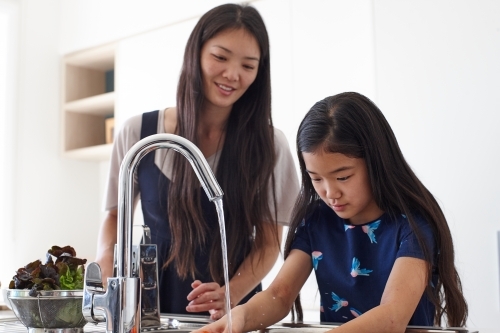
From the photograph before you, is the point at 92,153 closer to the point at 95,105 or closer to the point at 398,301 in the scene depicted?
the point at 95,105

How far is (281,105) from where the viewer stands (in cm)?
295

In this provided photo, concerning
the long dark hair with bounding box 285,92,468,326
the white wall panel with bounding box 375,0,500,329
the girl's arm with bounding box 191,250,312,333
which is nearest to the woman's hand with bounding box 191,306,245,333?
the girl's arm with bounding box 191,250,312,333

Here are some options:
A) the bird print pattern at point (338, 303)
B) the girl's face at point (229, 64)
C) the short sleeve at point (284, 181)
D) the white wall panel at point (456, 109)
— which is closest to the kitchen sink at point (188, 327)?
the bird print pattern at point (338, 303)

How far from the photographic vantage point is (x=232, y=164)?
1.72 metres

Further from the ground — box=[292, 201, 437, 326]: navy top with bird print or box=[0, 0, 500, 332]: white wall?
box=[0, 0, 500, 332]: white wall

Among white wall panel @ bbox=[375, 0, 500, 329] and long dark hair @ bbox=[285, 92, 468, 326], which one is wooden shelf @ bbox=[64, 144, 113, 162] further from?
long dark hair @ bbox=[285, 92, 468, 326]

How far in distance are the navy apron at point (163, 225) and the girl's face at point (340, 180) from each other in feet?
1.28

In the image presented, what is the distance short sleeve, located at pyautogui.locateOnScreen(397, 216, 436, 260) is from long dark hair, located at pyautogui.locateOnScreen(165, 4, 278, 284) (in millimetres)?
461

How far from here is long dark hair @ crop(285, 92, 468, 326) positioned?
4.25ft

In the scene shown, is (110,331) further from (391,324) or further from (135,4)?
(135,4)

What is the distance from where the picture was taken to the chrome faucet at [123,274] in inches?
37.1

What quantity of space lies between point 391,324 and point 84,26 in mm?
3175

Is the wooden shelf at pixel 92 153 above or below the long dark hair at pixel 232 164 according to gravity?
above

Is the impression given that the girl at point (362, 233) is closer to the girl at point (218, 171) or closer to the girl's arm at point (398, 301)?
the girl's arm at point (398, 301)
